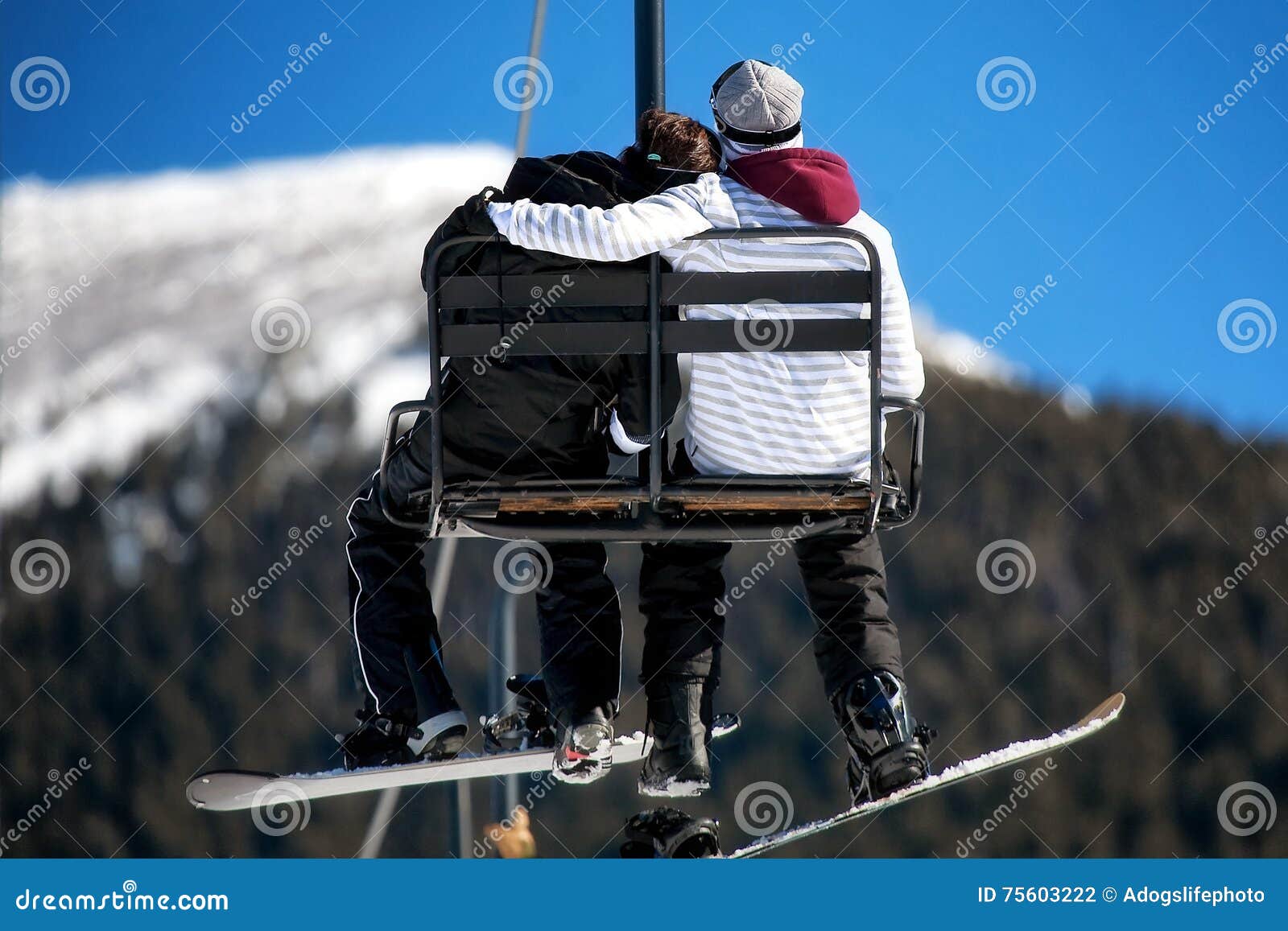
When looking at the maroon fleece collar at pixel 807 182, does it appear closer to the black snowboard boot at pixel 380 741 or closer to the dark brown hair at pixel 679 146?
the dark brown hair at pixel 679 146

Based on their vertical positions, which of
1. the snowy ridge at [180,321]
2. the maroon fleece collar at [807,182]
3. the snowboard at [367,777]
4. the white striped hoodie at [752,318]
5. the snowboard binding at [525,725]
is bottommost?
the snowy ridge at [180,321]

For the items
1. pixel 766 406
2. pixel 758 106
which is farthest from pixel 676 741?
pixel 758 106

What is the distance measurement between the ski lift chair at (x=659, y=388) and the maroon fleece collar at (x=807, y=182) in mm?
83

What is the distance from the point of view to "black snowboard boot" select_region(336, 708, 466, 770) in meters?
5.27

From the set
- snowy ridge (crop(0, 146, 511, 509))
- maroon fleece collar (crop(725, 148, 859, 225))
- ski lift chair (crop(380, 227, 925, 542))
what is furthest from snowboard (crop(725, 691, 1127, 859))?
snowy ridge (crop(0, 146, 511, 509))

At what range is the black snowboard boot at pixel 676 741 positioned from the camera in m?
4.97

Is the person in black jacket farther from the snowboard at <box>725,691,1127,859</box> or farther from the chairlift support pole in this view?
the chairlift support pole

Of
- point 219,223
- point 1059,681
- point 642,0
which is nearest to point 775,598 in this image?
point 1059,681

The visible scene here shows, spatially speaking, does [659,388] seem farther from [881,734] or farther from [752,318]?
[881,734]

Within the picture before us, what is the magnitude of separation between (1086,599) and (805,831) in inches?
2294

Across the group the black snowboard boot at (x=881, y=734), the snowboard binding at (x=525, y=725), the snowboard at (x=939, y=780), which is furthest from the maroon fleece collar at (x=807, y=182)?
the snowboard binding at (x=525, y=725)

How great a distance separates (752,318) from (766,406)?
0.73 ft

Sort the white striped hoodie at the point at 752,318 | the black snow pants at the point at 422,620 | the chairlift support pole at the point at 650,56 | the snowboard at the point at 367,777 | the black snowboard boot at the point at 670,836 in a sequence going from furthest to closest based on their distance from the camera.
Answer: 1. the chairlift support pole at the point at 650,56
2. the black snowboard boot at the point at 670,836
3. the snowboard at the point at 367,777
4. the black snow pants at the point at 422,620
5. the white striped hoodie at the point at 752,318

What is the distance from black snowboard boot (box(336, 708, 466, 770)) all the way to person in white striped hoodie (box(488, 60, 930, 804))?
57 centimetres
